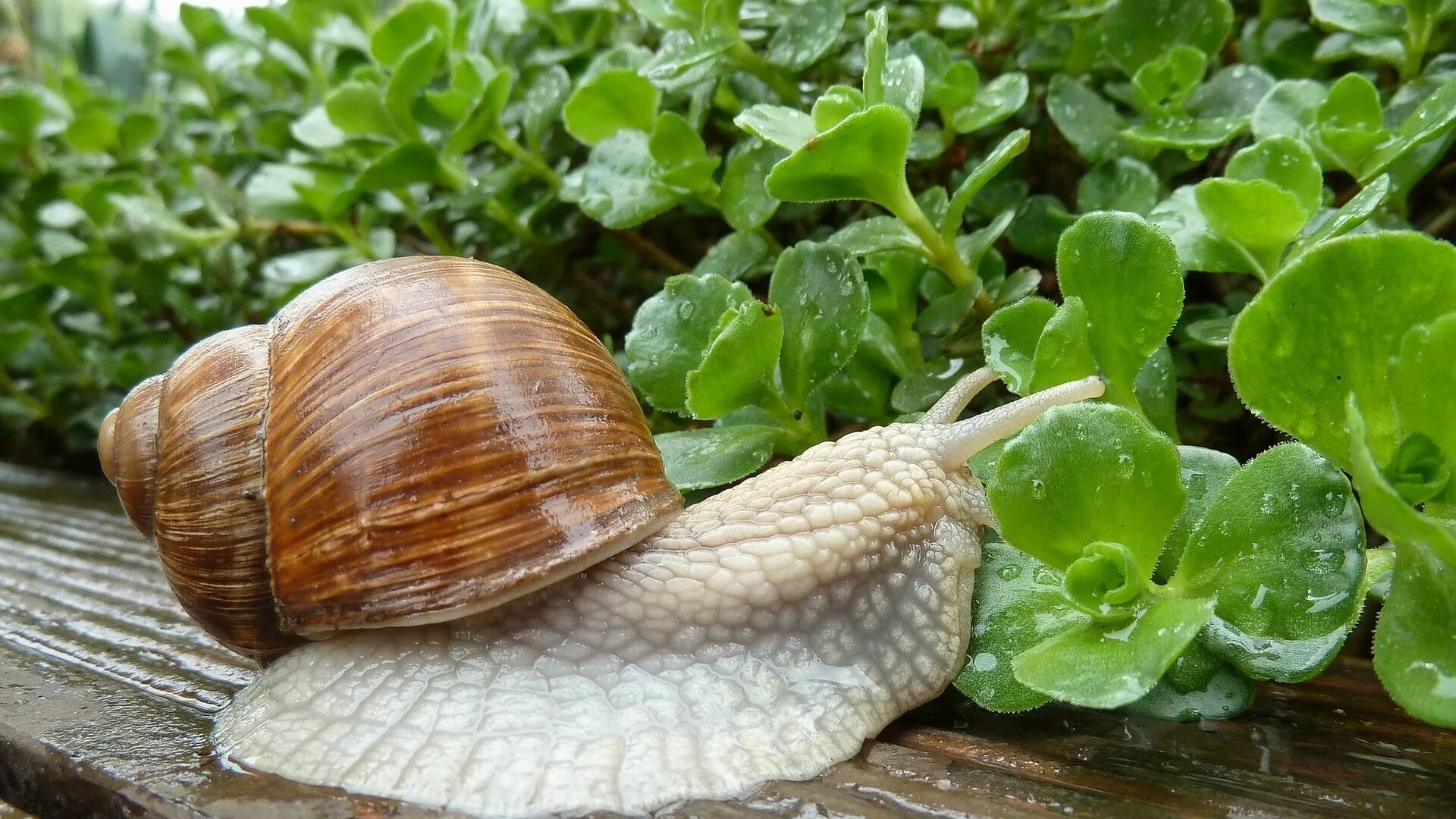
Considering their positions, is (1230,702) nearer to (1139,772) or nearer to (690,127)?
(1139,772)

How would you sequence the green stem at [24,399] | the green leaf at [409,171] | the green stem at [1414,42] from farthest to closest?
1. the green stem at [24,399]
2. the green leaf at [409,171]
3. the green stem at [1414,42]

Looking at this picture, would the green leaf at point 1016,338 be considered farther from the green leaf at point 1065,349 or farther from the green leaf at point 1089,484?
the green leaf at point 1089,484

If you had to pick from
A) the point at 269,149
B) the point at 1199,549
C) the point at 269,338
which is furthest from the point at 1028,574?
the point at 269,149

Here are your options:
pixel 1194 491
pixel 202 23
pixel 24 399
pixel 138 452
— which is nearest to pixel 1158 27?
pixel 1194 491

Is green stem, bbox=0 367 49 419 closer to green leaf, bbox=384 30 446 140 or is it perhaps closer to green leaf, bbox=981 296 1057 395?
green leaf, bbox=384 30 446 140

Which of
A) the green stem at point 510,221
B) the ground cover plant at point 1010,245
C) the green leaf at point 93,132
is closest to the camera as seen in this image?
the ground cover plant at point 1010,245

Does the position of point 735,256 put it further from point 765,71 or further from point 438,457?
point 438,457

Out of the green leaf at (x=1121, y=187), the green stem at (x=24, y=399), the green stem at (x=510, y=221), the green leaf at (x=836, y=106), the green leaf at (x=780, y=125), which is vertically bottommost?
the green stem at (x=24, y=399)

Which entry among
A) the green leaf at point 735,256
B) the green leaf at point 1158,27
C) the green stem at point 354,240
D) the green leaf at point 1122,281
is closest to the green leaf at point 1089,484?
the green leaf at point 1122,281
